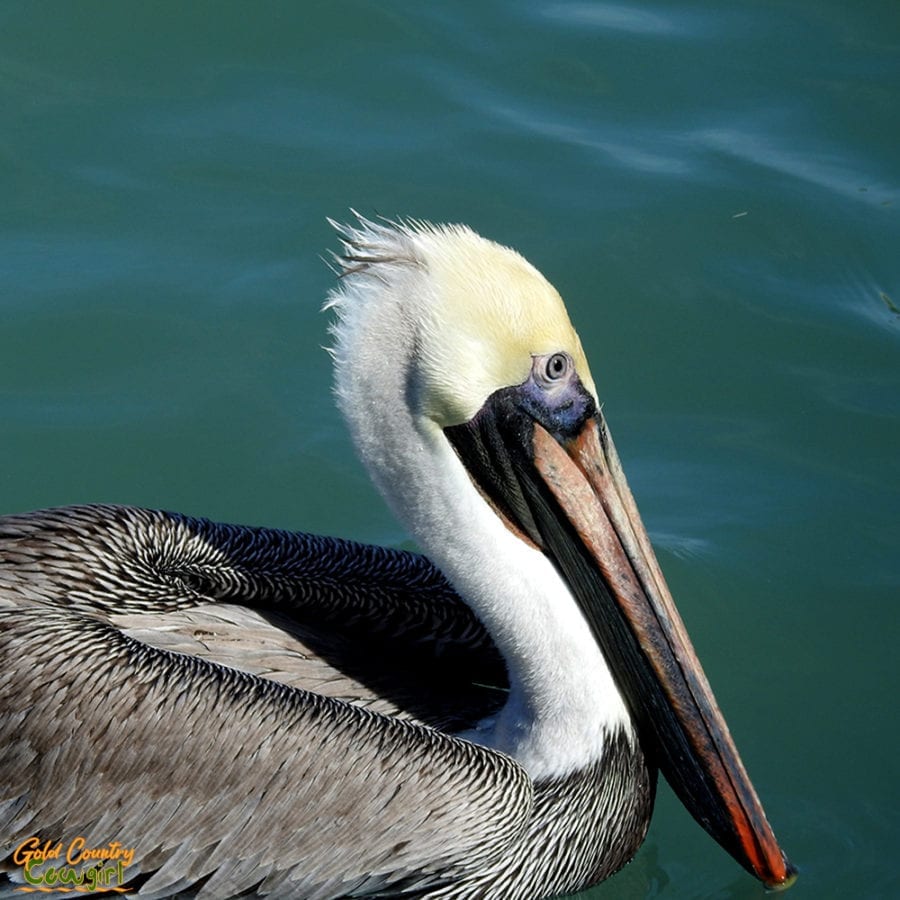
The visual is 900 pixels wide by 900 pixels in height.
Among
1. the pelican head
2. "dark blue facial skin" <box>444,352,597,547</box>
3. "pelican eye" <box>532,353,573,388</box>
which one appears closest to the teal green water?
the pelican head

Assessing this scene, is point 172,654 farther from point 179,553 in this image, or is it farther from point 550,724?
point 550,724

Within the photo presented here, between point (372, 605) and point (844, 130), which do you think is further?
point (844, 130)

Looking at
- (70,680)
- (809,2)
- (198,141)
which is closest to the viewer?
(70,680)

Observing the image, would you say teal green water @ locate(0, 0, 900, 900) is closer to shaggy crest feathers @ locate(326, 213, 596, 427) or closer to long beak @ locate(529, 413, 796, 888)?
long beak @ locate(529, 413, 796, 888)

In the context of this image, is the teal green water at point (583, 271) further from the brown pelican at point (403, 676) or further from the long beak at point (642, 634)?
the brown pelican at point (403, 676)

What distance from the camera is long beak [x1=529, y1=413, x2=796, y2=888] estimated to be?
4.04m

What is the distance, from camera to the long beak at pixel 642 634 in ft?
13.3

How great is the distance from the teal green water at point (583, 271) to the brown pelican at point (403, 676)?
0.66 meters

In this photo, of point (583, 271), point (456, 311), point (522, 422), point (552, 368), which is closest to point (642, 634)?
point (522, 422)

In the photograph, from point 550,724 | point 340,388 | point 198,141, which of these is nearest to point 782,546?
point 550,724

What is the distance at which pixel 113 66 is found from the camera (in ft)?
24.4

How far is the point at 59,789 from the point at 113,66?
4613mm

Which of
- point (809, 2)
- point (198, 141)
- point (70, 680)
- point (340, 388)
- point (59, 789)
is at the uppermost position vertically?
point (809, 2)

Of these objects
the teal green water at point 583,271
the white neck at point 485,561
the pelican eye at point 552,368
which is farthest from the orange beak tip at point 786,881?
the pelican eye at point 552,368
